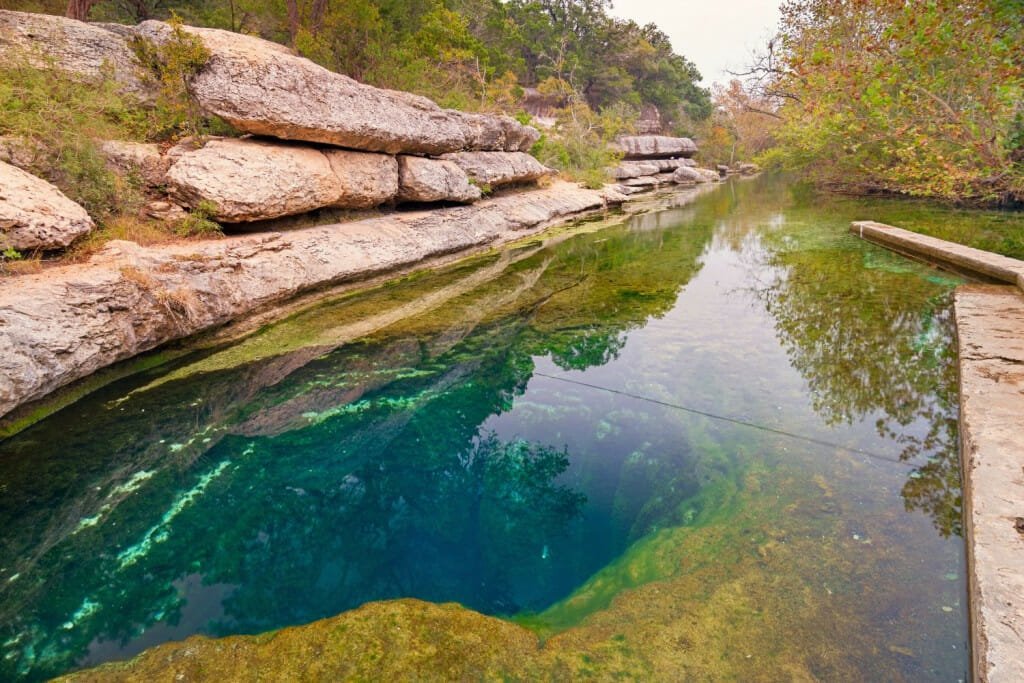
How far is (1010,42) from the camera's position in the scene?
Result: 606 cm

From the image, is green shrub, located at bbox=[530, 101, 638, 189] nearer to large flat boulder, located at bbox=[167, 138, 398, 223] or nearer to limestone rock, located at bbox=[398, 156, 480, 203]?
limestone rock, located at bbox=[398, 156, 480, 203]

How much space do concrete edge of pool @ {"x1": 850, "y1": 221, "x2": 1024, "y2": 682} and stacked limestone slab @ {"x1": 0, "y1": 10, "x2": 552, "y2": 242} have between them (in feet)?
23.6

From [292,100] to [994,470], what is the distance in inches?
319

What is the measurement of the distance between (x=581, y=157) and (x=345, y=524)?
2076 cm

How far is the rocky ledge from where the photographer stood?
142 inches

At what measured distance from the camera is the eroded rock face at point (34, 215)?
13.5ft

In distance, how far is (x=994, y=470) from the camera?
7.71ft

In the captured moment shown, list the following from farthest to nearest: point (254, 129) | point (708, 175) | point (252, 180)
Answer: point (708, 175) < point (254, 129) < point (252, 180)

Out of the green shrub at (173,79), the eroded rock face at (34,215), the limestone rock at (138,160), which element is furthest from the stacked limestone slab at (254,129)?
the eroded rock face at (34,215)

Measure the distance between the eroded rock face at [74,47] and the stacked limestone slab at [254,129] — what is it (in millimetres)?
13

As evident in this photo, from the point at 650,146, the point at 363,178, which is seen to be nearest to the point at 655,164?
the point at 650,146

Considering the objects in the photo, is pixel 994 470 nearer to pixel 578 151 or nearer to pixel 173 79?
pixel 173 79

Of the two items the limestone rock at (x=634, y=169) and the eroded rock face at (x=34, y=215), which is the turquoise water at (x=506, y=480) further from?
the limestone rock at (x=634, y=169)

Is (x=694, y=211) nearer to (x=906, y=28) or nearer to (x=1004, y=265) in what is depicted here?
(x=906, y=28)
